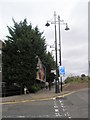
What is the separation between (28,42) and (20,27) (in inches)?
155

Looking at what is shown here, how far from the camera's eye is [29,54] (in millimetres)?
26859

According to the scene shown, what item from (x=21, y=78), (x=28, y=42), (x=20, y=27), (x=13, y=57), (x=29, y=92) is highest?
(x=20, y=27)

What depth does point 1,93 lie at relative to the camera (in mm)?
26281

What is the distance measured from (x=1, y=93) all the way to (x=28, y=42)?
6555 millimetres

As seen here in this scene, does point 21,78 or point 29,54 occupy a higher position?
point 29,54

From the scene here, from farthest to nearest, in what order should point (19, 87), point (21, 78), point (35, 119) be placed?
1. point (19, 87)
2. point (21, 78)
3. point (35, 119)

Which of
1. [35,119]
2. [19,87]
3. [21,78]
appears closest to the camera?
[35,119]

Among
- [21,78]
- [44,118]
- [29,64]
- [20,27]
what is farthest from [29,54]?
[44,118]

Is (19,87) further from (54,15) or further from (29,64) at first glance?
(54,15)

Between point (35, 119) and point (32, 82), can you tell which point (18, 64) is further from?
point (35, 119)

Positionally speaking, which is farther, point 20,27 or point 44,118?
point 20,27

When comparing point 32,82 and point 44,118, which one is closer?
point 44,118

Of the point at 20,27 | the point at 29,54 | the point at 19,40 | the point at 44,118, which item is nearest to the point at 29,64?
the point at 29,54

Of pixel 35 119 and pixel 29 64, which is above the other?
pixel 29 64
